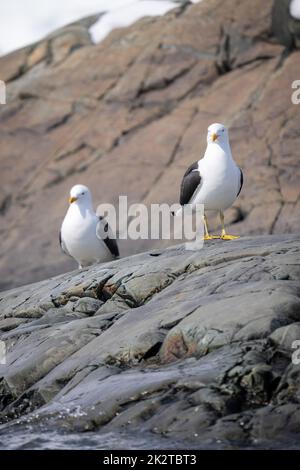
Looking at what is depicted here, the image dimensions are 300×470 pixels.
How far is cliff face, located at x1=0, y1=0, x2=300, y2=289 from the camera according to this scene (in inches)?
750

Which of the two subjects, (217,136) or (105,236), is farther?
(105,236)

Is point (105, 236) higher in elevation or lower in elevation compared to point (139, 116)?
lower

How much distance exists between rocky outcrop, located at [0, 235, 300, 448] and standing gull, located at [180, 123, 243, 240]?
98 cm

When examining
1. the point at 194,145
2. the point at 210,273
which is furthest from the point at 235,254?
the point at 194,145

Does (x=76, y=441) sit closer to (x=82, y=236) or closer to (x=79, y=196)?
(x=82, y=236)

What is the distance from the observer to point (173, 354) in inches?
348

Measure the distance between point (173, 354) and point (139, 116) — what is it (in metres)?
12.5

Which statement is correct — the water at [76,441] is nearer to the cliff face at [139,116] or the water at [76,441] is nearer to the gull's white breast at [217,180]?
the gull's white breast at [217,180]

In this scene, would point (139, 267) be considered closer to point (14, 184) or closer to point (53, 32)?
point (14, 184)

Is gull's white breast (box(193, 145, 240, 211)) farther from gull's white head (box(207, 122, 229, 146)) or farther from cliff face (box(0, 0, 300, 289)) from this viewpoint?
cliff face (box(0, 0, 300, 289))

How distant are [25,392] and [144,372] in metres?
1.39

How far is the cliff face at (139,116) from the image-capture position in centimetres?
1906

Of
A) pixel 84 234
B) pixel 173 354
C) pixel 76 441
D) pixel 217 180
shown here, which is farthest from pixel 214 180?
pixel 76 441
